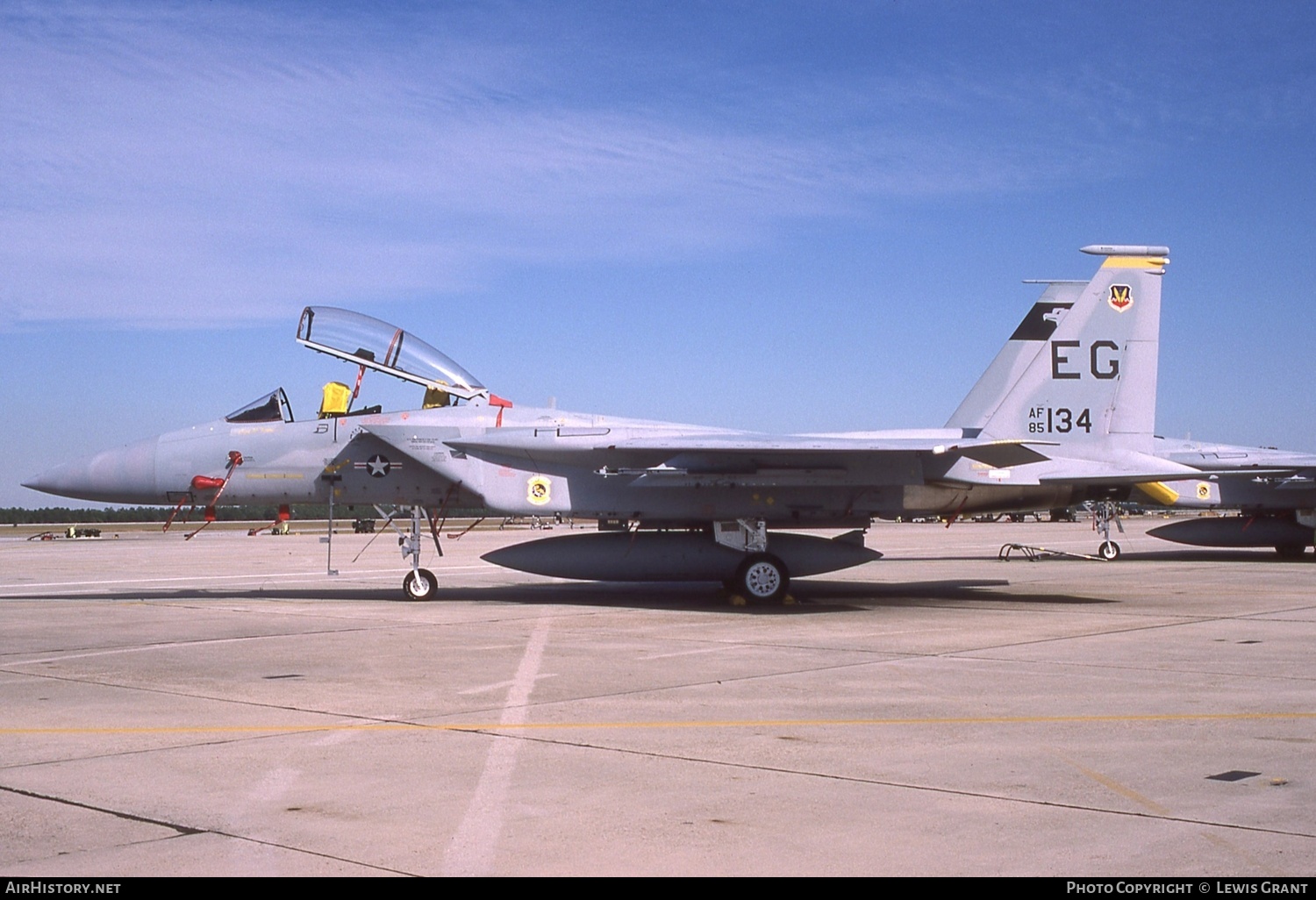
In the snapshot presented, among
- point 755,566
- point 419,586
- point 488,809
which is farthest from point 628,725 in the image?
point 419,586

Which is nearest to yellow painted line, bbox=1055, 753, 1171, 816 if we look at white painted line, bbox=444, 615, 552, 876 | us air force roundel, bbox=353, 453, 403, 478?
white painted line, bbox=444, 615, 552, 876

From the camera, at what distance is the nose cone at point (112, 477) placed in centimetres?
1509

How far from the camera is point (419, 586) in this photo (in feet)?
52.1

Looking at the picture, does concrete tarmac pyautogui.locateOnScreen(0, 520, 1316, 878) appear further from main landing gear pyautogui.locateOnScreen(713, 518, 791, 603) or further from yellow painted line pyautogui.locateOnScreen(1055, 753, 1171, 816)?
main landing gear pyautogui.locateOnScreen(713, 518, 791, 603)

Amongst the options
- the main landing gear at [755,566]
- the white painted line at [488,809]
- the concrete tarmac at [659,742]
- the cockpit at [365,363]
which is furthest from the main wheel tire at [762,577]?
the white painted line at [488,809]

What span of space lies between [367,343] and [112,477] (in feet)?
12.0

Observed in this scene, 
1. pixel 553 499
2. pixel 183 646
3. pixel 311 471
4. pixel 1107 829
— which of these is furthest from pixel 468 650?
pixel 1107 829

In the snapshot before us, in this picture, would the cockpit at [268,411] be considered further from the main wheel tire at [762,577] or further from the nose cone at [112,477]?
the main wheel tire at [762,577]

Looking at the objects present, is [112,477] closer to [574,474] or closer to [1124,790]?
[574,474]

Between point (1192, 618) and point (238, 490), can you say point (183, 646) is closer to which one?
point (238, 490)

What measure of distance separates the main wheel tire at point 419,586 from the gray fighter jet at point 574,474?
3 cm

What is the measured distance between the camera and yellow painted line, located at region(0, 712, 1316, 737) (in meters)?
6.93

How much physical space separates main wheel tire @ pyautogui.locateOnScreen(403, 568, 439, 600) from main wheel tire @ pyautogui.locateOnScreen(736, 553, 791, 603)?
4.17 m

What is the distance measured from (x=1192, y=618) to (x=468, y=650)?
8.24 meters
